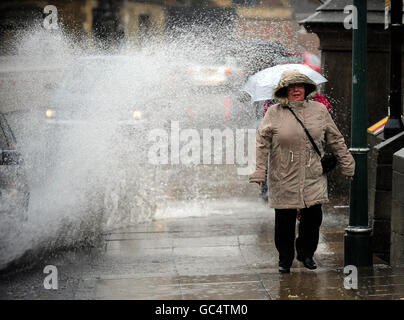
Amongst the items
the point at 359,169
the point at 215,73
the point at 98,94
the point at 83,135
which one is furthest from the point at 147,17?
the point at 359,169

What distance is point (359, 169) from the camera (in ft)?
25.1

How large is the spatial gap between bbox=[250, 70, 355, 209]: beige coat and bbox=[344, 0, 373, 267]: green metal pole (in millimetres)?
203

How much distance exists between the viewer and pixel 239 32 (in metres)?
21.5

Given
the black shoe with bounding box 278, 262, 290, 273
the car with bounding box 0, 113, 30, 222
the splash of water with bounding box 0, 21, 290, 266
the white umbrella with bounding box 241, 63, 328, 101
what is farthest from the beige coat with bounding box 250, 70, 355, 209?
the splash of water with bounding box 0, 21, 290, 266

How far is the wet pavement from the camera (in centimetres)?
680

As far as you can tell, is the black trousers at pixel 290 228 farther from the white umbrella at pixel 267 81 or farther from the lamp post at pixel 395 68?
the white umbrella at pixel 267 81

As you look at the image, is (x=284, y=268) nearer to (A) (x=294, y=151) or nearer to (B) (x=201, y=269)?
(B) (x=201, y=269)

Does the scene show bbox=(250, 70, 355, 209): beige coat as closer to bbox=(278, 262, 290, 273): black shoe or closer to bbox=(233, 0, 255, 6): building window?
bbox=(278, 262, 290, 273): black shoe

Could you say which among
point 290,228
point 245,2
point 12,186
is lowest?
point 290,228

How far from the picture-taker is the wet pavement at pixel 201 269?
6.80m

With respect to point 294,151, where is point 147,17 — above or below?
above

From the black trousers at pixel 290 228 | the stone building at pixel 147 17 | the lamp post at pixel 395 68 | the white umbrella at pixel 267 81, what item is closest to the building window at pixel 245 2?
the stone building at pixel 147 17

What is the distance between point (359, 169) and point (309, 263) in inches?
37.3

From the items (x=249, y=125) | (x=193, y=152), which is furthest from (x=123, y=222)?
(x=249, y=125)
